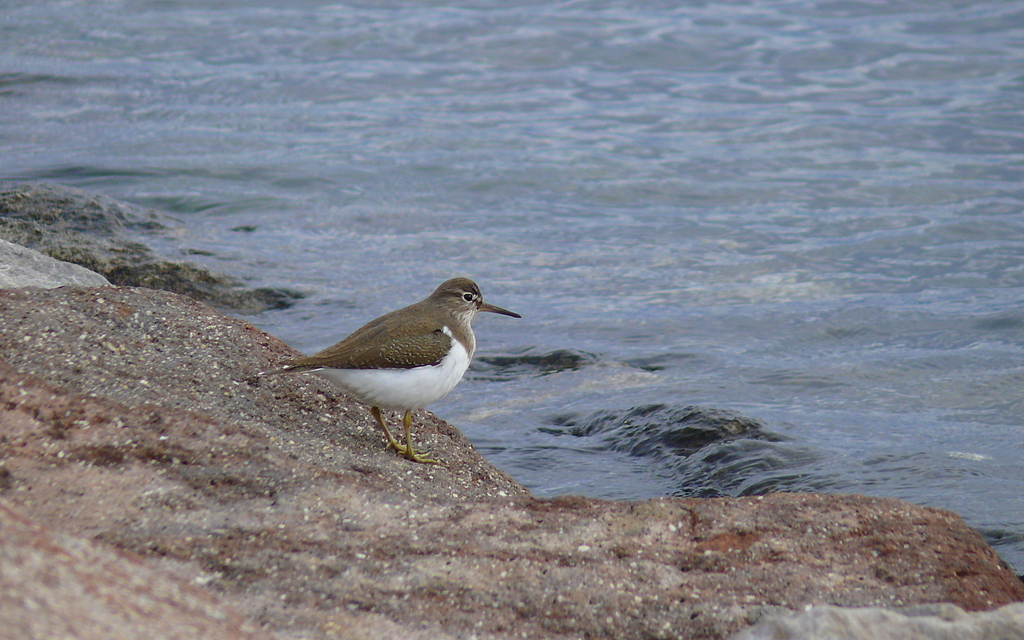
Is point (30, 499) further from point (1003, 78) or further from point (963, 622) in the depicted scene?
point (1003, 78)

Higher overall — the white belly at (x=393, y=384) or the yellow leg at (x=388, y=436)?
the white belly at (x=393, y=384)

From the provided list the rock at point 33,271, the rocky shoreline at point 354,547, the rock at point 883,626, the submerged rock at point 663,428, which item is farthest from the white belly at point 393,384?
the rock at point 883,626

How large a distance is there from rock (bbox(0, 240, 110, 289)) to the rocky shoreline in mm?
1710

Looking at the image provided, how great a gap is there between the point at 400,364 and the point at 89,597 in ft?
10.6

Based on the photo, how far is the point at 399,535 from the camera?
392 centimetres

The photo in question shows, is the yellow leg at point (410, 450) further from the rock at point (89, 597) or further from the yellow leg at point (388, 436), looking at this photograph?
the rock at point (89, 597)

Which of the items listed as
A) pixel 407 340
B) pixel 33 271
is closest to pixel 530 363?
pixel 407 340

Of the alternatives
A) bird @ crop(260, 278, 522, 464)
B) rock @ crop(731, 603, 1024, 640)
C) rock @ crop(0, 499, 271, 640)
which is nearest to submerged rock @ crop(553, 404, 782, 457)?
bird @ crop(260, 278, 522, 464)

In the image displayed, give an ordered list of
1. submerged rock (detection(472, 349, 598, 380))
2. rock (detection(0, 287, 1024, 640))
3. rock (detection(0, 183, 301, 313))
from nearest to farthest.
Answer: rock (detection(0, 287, 1024, 640)) → submerged rock (detection(472, 349, 598, 380)) → rock (detection(0, 183, 301, 313))

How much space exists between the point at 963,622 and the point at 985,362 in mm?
6942

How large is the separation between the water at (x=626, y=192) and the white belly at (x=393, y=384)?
158cm

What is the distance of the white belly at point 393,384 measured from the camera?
5605 millimetres

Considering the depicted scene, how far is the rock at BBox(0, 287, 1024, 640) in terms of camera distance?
133 inches

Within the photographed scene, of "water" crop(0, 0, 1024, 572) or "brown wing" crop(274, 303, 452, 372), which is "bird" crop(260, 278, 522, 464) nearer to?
"brown wing" crop(274, 303, 452, 372)
